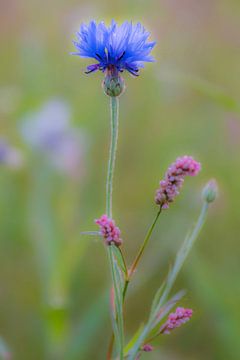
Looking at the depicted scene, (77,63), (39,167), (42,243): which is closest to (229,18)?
(77,63)

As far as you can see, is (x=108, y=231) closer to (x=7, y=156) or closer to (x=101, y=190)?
(x=7, y=156)

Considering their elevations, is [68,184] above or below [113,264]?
above

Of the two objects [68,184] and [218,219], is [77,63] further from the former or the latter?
[218,219]

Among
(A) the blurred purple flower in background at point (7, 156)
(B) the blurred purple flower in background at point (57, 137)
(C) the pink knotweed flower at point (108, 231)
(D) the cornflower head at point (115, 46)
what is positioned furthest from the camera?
(B) the blurred purple flower in background at point (57, 137)

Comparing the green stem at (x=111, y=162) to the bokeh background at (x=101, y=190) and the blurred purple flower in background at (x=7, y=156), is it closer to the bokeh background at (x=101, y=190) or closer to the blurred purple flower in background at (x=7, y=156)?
the bokeh background at (x=101, y=190)

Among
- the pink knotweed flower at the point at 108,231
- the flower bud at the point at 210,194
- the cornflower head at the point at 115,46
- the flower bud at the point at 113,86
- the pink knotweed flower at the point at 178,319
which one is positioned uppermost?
the cornflower head at the point at 115,46

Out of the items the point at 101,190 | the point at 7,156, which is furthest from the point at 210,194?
the point at 101,190

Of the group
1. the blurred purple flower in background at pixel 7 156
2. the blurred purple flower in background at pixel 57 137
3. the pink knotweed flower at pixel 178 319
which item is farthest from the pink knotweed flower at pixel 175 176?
the blurred purple flower in background at pixel 57 137

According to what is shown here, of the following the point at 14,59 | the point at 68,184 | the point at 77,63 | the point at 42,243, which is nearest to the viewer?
the point at 42,243
